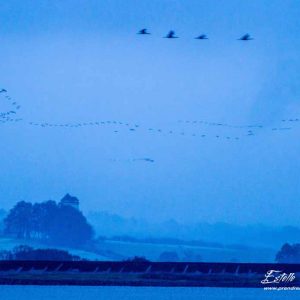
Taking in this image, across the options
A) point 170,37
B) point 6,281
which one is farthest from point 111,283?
point 170,37

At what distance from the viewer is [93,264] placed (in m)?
45.2

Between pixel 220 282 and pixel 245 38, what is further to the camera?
pixel 220 282

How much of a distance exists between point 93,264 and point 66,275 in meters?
1.48

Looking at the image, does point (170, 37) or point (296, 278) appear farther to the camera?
point (296, 278)

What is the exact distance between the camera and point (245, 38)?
3578 cm

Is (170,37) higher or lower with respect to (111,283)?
higher

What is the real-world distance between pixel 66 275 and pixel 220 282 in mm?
6482

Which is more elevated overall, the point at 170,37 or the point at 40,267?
the point at 170,37

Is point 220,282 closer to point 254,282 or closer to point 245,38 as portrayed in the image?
point 254,282

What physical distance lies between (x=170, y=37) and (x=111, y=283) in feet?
41.9

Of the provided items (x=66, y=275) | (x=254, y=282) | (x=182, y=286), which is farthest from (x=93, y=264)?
(x=254, y=282)

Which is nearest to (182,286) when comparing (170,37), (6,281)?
(6,281)

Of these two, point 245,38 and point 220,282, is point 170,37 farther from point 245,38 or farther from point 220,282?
point 220,282

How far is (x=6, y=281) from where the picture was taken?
4391 centimetres
